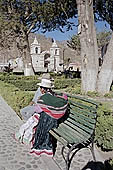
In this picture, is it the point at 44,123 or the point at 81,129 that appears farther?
the point at 44,123

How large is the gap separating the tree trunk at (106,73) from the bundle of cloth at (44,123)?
234 inches

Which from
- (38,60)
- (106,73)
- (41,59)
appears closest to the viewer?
(106,73)

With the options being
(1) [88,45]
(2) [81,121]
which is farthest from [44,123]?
(1) [88,45]

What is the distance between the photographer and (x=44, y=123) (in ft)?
12.6

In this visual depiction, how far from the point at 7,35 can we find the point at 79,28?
14.8 meters

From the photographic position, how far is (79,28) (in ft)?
32.8

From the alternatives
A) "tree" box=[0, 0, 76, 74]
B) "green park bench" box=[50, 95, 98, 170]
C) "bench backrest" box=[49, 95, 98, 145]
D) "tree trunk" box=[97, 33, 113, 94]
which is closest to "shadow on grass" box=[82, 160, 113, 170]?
"green park bench" box=[50, 95, 98, 170]

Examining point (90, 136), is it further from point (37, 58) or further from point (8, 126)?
point (37, 58)

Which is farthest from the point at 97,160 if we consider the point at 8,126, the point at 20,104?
the point at 20,104

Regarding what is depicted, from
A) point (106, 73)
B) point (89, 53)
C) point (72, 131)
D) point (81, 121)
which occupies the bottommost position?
point (72, 131)

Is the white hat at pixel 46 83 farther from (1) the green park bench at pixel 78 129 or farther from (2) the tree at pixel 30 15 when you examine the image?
(2) the tree at pixel 30 15

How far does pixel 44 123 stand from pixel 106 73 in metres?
6.20

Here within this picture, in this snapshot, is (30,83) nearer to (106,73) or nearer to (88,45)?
(88,45)

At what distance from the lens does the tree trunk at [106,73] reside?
30.5ft
